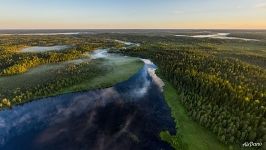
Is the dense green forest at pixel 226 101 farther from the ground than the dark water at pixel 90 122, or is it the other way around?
the dense green forest at pixel 226 101

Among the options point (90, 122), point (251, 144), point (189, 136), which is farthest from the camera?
point (90, 122)

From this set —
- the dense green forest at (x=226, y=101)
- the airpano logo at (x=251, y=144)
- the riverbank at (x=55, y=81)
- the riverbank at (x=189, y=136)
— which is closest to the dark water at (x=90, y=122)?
the riverbank at (x=189, y=136)

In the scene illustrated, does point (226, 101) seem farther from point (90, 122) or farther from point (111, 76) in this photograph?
point (111, 76)

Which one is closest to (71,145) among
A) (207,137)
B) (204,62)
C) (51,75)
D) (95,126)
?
(95,126)

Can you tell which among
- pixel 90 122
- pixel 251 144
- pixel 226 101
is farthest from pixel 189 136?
pixel 90 122

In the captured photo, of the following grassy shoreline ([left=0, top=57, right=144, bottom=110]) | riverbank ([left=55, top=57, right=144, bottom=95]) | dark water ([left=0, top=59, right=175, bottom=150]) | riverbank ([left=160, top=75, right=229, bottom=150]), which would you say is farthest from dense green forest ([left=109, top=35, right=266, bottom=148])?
grassy shoreline ([left=0, top=57, right=144, bottom=110])

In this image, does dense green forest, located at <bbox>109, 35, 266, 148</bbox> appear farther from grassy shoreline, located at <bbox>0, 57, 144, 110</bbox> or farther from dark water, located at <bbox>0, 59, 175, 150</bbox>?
grassy shoreline, located at <bbox>0, 57, 144, 110</bbox>

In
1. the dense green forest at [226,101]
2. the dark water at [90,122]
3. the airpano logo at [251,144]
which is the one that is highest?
the dense green forest at [226,101]

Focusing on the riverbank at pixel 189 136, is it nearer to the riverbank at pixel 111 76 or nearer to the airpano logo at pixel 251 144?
the airpano logo at pixel 251 144

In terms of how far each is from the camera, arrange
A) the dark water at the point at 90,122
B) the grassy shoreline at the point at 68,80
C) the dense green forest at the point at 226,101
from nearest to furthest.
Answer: the dense green forest at the point at 226,101, the dark water at the point at 90,122, the grassy shoreline at the point at 68,80
